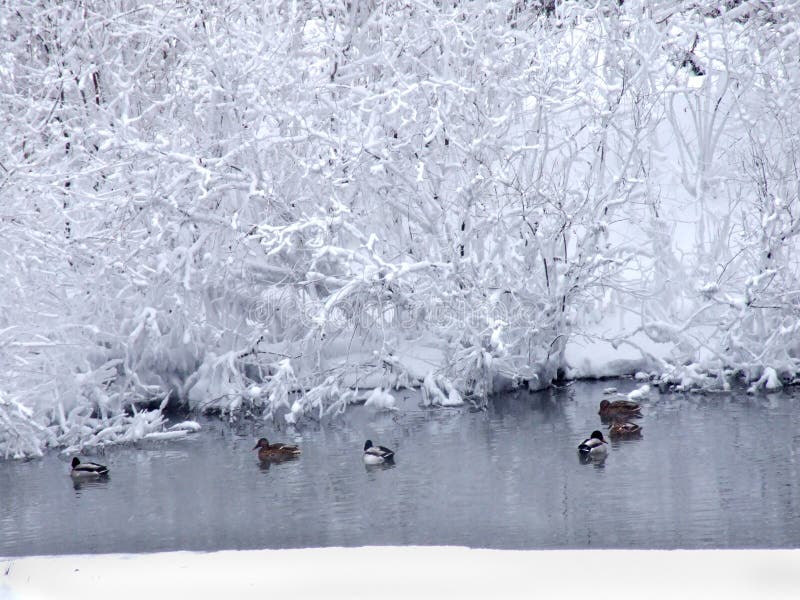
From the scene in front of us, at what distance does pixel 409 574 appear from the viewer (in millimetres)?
7984

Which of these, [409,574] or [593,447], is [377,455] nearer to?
Answer: [593,447]

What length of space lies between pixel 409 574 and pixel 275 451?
4.76m

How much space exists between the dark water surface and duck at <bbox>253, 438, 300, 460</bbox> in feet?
0.55

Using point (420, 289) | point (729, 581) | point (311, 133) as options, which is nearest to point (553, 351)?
point (420, 289)

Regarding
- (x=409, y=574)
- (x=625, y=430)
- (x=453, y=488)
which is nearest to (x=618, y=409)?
(x=625, y=430)

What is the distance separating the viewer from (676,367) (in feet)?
49.6

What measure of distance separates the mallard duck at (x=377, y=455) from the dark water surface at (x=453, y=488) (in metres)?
0.10

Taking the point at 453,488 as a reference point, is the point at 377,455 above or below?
above

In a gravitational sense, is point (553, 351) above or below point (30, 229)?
below

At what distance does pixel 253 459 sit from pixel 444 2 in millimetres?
7377

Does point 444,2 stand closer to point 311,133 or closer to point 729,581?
point 311,133

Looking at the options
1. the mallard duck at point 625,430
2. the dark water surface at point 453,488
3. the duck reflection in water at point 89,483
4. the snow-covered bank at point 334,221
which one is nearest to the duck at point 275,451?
the dark water surface at point 453,488

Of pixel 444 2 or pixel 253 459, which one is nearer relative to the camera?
pixel 253 459

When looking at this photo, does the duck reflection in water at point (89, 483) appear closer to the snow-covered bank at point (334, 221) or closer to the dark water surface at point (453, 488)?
the dark water surface at point (453, 488)
